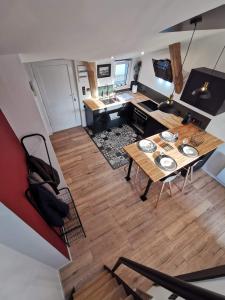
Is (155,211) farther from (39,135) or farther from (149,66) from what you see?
(149,66)

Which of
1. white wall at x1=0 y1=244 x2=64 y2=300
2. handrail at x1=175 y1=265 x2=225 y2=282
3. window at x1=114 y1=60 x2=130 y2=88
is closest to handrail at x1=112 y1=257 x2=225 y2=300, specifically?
handrail at x1=175 y1=265 x2=225 y2=282

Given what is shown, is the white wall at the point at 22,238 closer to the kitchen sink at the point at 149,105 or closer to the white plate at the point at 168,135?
the white plate at the point at 168,135

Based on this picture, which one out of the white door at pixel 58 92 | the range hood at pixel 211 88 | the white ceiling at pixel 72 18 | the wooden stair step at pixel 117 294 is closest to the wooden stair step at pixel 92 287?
the wooden stair step at pixel 117 294

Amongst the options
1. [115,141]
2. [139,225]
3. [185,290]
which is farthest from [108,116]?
[185,290]

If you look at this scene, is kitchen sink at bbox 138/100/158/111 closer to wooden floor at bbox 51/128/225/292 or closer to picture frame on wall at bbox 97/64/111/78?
picture frame on wall at bbox 97/64/111/78

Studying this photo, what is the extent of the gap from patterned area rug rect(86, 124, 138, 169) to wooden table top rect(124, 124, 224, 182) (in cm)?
92

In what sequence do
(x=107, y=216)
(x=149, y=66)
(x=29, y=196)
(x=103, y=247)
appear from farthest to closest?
(x=149, y=66) → (x=107, y=216) → (x=103, y=247) → (x=29, y=196)

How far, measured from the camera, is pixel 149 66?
4.11 m

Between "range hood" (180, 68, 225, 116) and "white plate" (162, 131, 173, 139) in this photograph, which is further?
"white plate" (162, 131, 173, 139)

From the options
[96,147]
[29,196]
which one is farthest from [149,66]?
[29,196]

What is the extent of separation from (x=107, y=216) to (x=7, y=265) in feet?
6.01

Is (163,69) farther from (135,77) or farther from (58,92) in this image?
(58,92)

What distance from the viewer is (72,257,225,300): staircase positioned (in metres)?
0.54

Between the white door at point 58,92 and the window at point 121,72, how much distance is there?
1306mm
